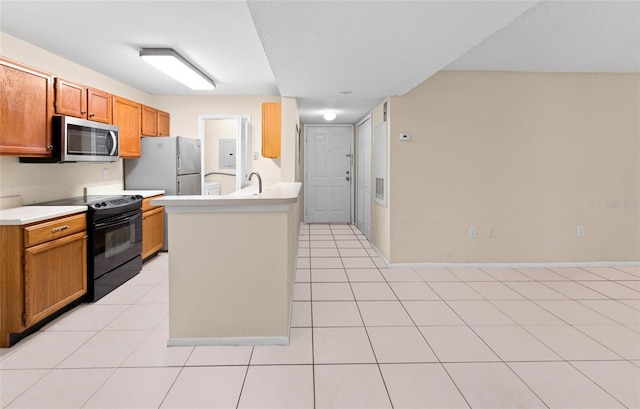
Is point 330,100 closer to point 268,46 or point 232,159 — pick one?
point 268,46

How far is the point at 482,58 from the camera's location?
3775 millimetres

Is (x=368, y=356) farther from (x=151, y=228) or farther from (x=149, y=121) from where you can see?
(x=149, y=121)

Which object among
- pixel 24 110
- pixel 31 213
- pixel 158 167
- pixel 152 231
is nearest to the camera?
pixel 31 213

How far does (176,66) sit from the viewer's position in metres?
3.90

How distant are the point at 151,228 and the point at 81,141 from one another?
4.80 ft

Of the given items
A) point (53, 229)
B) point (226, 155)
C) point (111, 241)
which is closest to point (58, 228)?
point (53, 229)

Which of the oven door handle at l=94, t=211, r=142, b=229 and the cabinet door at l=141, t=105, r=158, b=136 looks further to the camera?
the cabinet door at l=141, t=105, r=158, b=136

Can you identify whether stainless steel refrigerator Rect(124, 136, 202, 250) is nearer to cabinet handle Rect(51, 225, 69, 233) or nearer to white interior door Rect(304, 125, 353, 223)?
cabinet handle Rect(51, 225, 69, 233)

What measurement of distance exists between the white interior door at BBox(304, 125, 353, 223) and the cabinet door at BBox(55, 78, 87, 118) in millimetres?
4552

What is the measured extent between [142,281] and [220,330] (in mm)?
1800

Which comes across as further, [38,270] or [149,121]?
[149,121]

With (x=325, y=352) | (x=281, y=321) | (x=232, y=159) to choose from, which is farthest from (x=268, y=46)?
(x=232, y=159)

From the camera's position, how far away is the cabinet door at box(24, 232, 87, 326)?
257 cm

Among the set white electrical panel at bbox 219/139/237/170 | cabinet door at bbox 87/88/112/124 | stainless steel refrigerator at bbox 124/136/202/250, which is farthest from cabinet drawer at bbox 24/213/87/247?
white electrical panel at bbox 219/139/237/170
